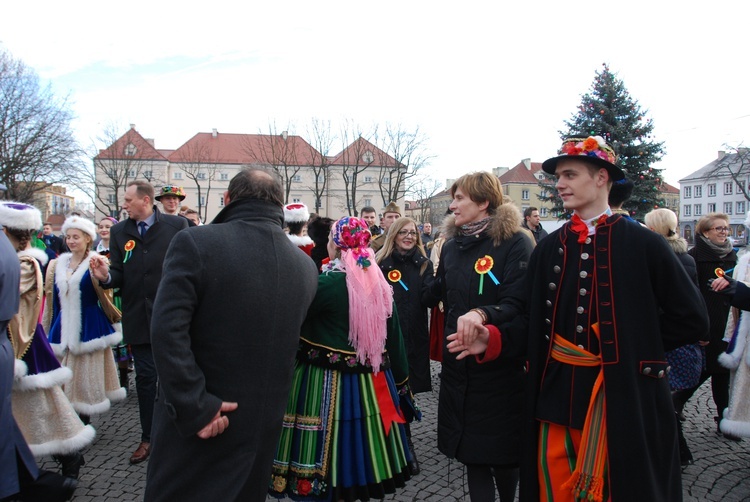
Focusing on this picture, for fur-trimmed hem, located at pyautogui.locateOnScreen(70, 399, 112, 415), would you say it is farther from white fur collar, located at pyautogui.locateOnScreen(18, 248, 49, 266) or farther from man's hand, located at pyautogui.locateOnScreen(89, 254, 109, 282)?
white fur collar, located at pyautogui.locateOnScreen(18, 248, 49, 266)

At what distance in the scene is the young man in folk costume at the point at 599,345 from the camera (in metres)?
2.21

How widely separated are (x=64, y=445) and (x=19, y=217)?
171 centimetres

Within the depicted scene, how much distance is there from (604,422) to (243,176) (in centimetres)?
194

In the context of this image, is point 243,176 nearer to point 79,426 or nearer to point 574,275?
point 574,275

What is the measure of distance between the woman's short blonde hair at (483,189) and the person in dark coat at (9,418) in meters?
2.72

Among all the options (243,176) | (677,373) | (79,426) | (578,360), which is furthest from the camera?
(677,373)

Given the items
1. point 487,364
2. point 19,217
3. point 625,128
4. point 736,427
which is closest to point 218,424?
point 487,364

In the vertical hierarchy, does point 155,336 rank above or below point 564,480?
above

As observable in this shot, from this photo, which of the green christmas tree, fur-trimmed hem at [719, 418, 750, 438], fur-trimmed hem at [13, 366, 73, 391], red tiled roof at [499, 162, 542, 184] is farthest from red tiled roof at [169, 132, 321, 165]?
fur-trimmed hem at [719, 418, 750, 438]

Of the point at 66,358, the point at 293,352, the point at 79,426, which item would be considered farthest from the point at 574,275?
the point at 66,358

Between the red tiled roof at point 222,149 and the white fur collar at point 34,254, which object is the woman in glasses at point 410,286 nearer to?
the white fur collar at point 34,254

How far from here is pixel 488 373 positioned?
2998 mm

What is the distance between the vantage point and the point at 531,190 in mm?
77062

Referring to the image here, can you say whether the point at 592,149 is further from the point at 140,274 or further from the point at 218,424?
the point at 140,274
